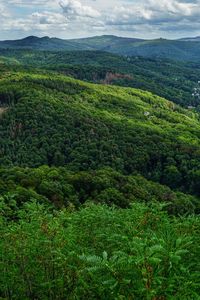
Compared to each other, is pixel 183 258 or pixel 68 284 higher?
pixel 183 258

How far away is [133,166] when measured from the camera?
164 metres

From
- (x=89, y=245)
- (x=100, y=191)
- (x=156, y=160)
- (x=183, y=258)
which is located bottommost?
(x=156, y=160)

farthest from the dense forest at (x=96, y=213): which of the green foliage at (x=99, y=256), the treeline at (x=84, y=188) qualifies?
the treeline at (x=84, y=188)

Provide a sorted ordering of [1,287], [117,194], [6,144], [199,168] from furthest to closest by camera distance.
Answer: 1. [6,144]
2. [199,168]
3. [117,194]
4. [1,287]

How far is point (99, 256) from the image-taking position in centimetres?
1669

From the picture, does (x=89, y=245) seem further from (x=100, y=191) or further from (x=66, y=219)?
(x=100, y=191)

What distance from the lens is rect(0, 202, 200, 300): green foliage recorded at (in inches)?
586

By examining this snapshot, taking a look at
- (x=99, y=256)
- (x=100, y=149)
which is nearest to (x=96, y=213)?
(x=99, y=256)

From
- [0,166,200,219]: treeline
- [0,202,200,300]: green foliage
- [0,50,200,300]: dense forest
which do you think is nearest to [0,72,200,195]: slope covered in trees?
[0,50,200,300]: dense forest

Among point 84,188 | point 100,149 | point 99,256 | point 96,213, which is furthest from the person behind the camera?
point 100,149

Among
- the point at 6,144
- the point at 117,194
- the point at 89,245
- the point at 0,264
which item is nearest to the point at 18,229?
the point at 0,264

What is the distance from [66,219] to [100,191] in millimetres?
75695

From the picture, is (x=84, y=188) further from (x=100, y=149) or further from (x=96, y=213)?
(x=96, y=213)

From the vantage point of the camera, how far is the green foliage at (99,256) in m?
14.9
